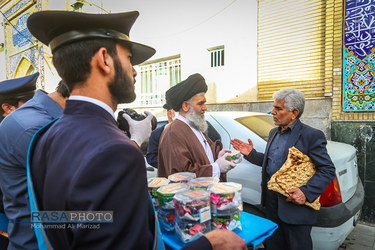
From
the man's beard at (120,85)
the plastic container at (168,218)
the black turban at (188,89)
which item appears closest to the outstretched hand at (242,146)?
the black turban at (188,89)

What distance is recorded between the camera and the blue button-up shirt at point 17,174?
4.02 ft

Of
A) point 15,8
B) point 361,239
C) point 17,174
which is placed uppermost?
point 15,8

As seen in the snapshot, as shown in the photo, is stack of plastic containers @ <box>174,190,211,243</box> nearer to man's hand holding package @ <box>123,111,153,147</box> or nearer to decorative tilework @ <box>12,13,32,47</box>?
man's hand holding package @ <box>123,111,153,147</box>

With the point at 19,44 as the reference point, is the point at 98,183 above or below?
below

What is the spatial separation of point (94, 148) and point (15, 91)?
6.62 ft

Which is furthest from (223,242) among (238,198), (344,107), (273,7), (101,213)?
(273,7)

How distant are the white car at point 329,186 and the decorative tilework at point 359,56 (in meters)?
1.94

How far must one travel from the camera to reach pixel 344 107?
14.3ft

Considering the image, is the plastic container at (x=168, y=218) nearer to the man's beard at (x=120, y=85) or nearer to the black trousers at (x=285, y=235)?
the man's beard at (x=120, y=85)

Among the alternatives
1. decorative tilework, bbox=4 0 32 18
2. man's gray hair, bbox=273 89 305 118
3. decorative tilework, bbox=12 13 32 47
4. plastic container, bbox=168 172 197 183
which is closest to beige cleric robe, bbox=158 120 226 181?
plastic container, bbox=168 172 197 183

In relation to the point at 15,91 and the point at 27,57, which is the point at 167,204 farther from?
the point at 27,57

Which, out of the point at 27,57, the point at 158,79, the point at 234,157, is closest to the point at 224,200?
the point at 234,157

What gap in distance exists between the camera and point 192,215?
1119 mm

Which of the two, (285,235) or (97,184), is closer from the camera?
(97,184)
